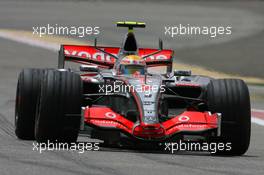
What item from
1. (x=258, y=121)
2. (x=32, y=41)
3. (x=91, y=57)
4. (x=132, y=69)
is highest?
(x=32, y=41)

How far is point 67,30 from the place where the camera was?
1529 inches

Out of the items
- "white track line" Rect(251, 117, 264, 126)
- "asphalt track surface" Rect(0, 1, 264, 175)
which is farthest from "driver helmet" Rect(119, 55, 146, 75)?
"white track line" Rect(251, 117, 264, 126)

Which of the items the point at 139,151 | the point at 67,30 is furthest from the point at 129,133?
the point at 67,30

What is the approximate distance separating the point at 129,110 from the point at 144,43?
2304 centimetres

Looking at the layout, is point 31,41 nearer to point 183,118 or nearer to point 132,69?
point 132,69

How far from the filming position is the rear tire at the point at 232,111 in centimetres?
1266

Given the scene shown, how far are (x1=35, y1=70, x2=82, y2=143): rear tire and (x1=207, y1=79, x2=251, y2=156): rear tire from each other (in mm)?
1683

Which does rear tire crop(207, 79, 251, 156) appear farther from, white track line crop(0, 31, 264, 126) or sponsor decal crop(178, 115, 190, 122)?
white track line crop(0, 31, 264, 126)

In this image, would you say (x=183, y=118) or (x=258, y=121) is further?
(x=258, y=121)

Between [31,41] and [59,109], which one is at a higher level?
[31,41]

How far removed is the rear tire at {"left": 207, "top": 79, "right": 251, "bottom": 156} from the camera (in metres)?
12.7

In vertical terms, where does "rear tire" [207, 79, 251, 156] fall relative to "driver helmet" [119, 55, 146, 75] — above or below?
below

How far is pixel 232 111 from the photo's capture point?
498 inches

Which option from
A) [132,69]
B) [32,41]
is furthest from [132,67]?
[32,41]
